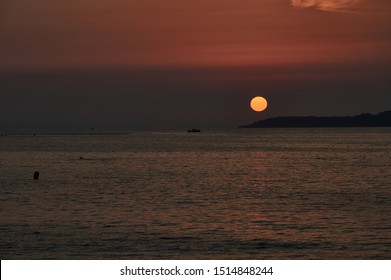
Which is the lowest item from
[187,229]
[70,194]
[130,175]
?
[187,229]

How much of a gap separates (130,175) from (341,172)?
31.1m

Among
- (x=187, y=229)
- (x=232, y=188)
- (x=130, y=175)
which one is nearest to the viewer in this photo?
(x=187, y=229)

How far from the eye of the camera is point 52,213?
52344 millimetres
